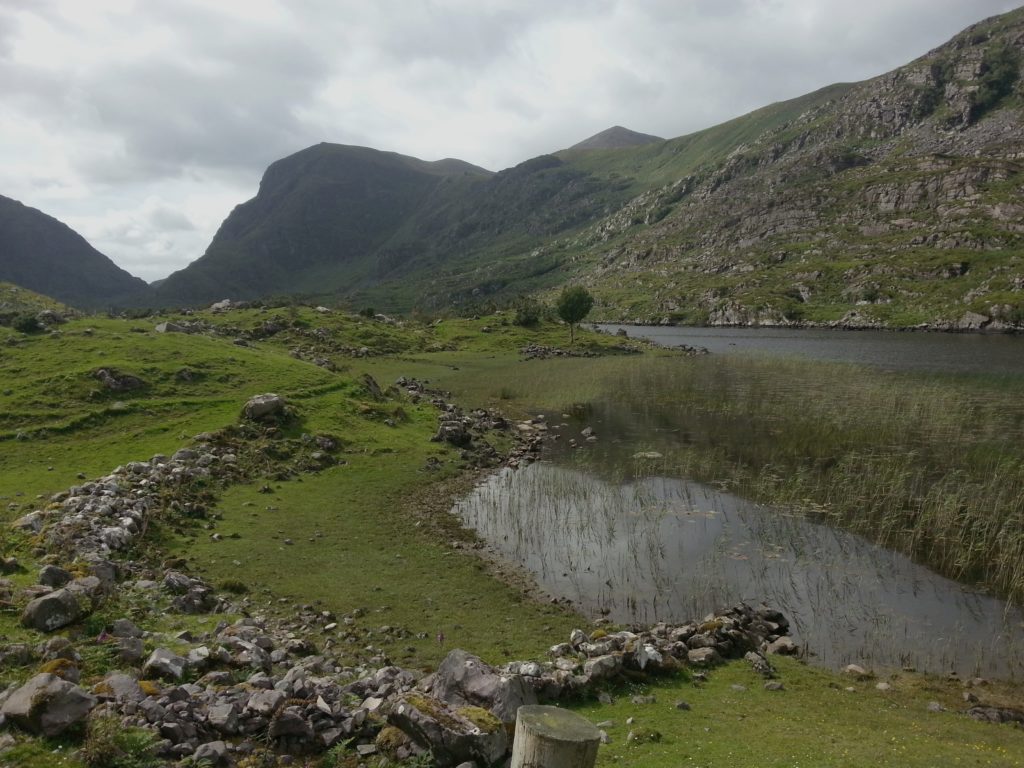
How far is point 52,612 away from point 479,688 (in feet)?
31.6

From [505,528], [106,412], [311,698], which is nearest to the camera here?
[311,698]

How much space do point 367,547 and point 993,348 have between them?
386 ft

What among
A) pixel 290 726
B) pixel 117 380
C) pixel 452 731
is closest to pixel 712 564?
pixel 452 731

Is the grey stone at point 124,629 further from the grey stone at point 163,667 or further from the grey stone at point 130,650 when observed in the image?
the grey stone at point 163,667

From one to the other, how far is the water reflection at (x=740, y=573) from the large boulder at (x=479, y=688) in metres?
8.56

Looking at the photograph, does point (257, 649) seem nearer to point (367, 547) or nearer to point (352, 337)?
point (367, 547)

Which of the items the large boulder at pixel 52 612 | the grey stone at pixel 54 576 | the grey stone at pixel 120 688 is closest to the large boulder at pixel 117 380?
the grey stone at pixel 54 576

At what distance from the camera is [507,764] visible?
998 cm

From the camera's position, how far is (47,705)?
9383 mm

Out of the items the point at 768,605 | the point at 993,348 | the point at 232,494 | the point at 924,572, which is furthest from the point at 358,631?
the point at 993,348

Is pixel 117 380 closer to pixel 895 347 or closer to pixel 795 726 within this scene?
pixel 795 726

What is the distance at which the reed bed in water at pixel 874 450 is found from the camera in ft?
81.1

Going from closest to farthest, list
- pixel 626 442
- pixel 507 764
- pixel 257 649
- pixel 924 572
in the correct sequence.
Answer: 1. pixel 507 764
2. pixel 257 649
3. pixel 924 572
4. pixel 626 442

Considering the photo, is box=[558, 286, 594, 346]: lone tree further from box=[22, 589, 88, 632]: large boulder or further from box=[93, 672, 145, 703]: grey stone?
box=[93, 672, 145, 703]: grey stone
